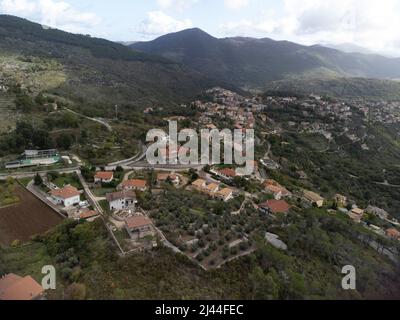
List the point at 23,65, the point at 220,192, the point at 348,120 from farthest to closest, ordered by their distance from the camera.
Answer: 1. the point at 348,120
2. the point at 23,65
3. the point at 220,192

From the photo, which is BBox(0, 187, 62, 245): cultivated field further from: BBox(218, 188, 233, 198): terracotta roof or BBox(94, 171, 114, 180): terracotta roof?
BBox(218, 188, 233, 198): terracotta roof

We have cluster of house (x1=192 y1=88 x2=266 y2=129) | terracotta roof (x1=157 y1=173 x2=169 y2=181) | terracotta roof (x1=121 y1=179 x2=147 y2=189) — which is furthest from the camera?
cluster of house (x1=192 y1=88 x2=266 y2=129)

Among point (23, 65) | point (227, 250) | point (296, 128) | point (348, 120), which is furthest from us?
point (348, 120)

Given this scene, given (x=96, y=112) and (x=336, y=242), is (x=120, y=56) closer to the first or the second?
(x=96, y=112)

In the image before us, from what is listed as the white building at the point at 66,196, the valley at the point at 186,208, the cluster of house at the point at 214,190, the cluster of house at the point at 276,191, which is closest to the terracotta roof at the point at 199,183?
the cluster of house at the point at 214,190

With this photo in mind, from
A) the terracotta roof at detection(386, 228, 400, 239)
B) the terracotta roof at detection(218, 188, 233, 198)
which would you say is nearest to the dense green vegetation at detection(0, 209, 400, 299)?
the terracotta roof at detection(218, 188, 233, 198)

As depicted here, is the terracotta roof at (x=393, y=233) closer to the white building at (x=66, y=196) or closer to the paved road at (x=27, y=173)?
the white building at (x=66, y=196)

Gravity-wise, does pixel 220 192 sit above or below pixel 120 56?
below
